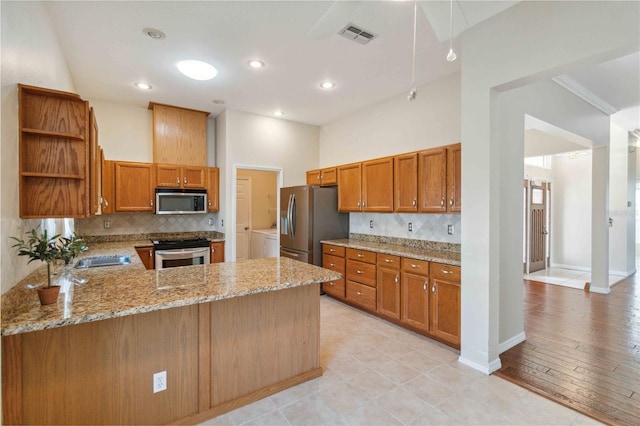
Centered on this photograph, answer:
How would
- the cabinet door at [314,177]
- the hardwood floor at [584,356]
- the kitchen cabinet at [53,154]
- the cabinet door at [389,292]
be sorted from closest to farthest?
the kitchen cabinet at [53,154] → the hardwood floor at [584,356] → the cabinet door at [389,292] → the cabinet door at [314,177]

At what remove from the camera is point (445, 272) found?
3.03 metres

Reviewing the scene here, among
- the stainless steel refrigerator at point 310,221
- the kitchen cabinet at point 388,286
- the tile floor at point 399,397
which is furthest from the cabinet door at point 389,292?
the stainless steel refrigerator at point 310,221

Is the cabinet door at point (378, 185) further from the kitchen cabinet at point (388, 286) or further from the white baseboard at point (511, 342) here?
the white baseboard at point (511, 342)

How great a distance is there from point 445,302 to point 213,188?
3932 mm

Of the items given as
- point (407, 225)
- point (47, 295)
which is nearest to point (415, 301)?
point (407, 225)

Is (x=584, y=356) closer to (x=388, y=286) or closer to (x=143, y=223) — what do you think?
(x=388, y=286)

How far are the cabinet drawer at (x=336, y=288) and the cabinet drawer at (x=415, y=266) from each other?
3.82 ft

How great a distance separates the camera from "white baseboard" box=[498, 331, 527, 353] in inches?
115

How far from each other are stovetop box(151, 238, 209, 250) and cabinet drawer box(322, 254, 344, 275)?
188 centimetres

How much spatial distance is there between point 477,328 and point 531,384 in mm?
515

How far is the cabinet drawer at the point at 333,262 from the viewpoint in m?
4.43

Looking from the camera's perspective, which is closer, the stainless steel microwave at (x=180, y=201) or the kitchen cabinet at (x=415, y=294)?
the kitchen cabinet at (x=415, y=294)

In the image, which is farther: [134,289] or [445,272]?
[445,272]

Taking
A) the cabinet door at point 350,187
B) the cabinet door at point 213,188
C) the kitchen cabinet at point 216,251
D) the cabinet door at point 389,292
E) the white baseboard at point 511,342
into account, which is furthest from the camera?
the cabinet door at point 213,188
